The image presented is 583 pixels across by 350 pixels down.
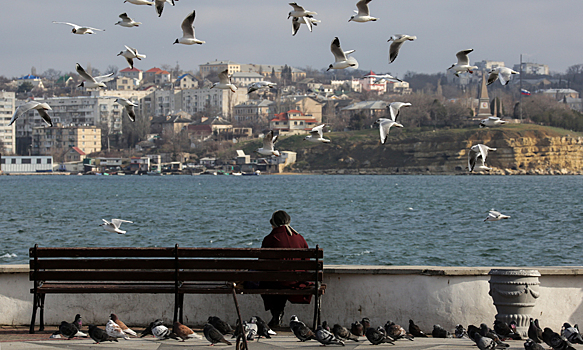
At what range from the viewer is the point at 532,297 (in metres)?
6.95

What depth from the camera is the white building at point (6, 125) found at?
6569 inches

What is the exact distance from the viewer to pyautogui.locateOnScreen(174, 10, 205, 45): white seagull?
11258 millimetres

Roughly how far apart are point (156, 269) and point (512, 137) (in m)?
119

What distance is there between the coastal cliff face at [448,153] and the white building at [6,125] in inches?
2732

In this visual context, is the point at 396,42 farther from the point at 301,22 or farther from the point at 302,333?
the point at 302,333

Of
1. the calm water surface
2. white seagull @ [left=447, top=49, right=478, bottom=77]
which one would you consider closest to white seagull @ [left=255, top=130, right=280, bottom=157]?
white seagull @ [left=447, top=49, right=478, bottom=77]

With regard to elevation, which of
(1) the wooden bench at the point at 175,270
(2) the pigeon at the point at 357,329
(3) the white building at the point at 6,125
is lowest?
(2) the pigeon at the point at 357,329

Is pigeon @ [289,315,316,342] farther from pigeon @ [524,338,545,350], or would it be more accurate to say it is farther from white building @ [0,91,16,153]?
white building @ [0,91,16,153]

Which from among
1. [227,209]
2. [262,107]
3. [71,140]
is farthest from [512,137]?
[71,140]

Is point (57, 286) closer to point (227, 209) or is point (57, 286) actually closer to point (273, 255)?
point (273, 255)

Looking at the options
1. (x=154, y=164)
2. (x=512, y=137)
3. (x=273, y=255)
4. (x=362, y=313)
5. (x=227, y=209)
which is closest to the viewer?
(x=273, y=255)

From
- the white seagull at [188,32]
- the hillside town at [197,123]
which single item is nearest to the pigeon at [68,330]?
the white seagull at [188,32]

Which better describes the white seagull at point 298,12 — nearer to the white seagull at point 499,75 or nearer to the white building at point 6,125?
the white seagull at point 499,75

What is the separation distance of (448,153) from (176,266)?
12073 centimetres
